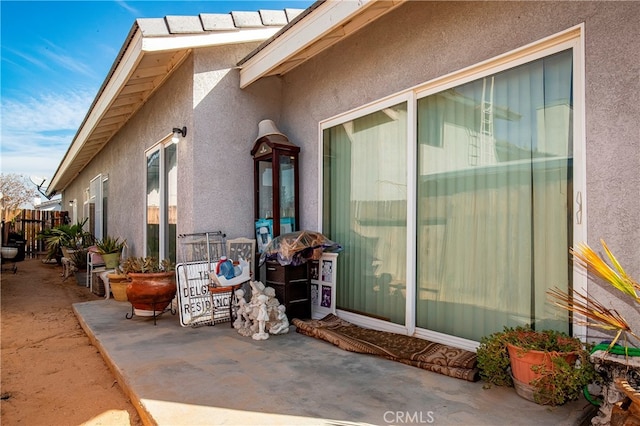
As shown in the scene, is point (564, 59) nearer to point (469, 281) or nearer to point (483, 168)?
point (483, 168)

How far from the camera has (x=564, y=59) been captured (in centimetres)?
267

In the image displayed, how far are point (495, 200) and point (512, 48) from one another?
1.13 metres

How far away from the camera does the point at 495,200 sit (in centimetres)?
304

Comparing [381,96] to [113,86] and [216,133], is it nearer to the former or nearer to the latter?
[216,133]

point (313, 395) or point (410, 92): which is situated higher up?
point (410, 92)

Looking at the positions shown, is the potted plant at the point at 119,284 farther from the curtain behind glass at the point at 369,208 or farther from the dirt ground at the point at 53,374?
the curtain behind glass at the point at 369,208

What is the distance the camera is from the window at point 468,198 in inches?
107

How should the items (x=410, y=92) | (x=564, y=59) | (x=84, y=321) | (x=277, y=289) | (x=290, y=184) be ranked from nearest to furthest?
(x=564, y=59), (x=410, y=92), (x=277, y=289), (x=84, y=321), (x=290, y=184)

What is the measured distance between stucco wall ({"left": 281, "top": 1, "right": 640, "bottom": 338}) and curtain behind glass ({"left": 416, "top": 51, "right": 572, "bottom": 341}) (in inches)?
8.1

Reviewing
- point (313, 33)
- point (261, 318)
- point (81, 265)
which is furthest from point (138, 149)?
point (261, 318)

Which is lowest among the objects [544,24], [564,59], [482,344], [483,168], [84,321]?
[84,321]

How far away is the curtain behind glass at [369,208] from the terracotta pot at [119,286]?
349cm

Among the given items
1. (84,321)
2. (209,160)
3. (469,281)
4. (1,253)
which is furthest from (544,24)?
(1,253)

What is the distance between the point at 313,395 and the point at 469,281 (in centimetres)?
157
